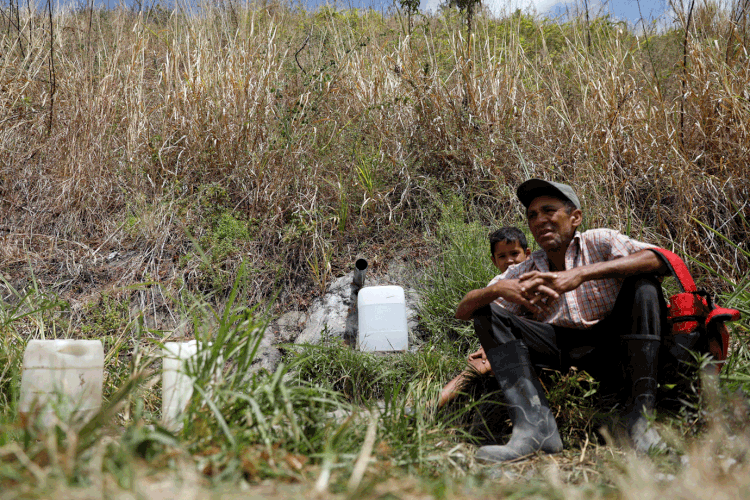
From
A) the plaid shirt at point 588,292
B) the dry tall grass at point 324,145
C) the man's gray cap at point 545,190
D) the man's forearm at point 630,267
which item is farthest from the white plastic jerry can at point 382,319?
the man's forearm at point 630,267

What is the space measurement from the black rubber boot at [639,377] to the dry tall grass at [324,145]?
176 centimetres

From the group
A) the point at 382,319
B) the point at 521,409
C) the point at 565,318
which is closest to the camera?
the point at 521,409

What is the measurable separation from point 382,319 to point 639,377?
1.72 metres

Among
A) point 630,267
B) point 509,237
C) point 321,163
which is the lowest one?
point 630,267

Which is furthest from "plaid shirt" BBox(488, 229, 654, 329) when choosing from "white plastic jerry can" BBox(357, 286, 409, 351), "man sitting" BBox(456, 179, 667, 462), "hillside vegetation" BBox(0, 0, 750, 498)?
"white plastic jerry can" BBox(357, 286, 409, 351)

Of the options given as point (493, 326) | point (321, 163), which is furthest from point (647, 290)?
point (321, 163)

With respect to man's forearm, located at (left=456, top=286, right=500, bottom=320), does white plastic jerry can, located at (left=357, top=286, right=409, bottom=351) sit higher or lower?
lower


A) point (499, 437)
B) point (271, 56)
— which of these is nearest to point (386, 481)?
point (499, 437)

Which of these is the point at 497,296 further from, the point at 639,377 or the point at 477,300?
the point at 639,377

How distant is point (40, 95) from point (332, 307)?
363cm

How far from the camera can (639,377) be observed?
2242mm

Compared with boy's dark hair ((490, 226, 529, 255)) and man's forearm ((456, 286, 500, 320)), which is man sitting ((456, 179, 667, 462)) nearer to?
man's forearm ((456, 286, 500, 320))

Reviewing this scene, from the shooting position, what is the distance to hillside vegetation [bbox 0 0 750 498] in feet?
12.1

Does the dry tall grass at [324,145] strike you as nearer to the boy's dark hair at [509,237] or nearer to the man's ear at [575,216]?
the boy's dark hair at [509,237]
